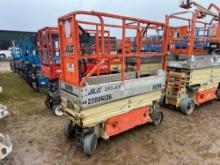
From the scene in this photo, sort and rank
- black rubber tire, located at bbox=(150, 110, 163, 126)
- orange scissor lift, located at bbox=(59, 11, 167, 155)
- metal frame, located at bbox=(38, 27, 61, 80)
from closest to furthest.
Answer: orange scissor lift, located at bbox=(59, 11, 167, 155) → black rubber tire, located at bbox=(150, 110, 163, 126) → metal frame, located at bbox=(38, 27, 61, 80)

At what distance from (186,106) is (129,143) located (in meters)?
2.24

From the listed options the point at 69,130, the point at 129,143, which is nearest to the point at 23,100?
the point at 69,130

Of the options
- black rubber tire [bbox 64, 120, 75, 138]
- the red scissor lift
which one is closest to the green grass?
the red scissor lift

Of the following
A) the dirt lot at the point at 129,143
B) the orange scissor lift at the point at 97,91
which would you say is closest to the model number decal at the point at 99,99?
the orange scissor lift at the point at 97,91

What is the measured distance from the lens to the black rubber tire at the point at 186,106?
5214 millimetres

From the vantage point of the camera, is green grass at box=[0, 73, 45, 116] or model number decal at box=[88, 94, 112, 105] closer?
model number decal at box=[88, 94, 112, 105]

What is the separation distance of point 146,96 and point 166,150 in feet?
3.60

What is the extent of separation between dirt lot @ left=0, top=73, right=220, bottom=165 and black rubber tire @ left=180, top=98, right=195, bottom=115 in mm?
154

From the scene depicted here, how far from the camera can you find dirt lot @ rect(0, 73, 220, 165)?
3336 mm

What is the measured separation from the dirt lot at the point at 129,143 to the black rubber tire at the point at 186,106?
0.50 feet

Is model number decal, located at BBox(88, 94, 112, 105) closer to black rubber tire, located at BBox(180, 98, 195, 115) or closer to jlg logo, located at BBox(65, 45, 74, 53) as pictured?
jlg logo, located at BBox(65, 45, 74, 53)

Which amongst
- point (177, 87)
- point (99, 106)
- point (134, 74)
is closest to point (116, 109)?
point (99, 106)

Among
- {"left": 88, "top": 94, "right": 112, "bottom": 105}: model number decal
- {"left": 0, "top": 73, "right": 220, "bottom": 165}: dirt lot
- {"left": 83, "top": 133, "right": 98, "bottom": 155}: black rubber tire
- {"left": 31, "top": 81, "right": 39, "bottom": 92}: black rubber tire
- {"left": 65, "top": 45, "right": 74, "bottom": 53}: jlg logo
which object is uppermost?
{"left": 65, "top": 45, "right": 74, "bottom": 53}: jlg logo

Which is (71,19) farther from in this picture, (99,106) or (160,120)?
(160,120)
